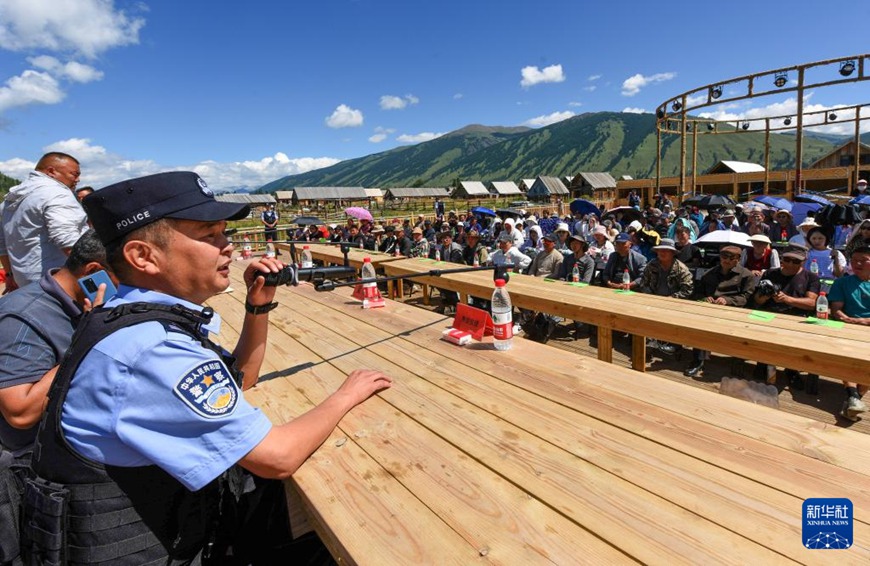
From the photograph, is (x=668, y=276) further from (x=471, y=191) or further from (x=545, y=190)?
(x=471, y=191)

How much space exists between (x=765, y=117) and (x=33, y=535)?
30130 millimetres

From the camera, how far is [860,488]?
1.21 m

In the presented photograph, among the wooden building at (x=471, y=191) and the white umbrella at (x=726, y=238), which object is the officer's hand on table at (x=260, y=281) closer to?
the white umbrella at (x=726, y=238)

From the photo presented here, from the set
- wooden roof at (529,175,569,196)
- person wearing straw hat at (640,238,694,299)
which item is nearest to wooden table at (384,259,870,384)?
person wearing straw hat at (640,238,694,299)

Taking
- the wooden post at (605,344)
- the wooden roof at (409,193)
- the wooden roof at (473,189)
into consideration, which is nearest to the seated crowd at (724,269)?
the wooden post at (605,344)

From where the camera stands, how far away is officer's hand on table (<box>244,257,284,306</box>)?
6.66 ft

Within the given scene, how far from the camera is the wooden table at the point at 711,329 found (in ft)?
8.01

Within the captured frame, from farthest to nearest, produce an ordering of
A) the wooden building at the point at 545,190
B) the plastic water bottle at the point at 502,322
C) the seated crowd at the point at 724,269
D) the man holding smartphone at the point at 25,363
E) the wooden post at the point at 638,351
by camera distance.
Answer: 1. the wooden building at the point at 545,190
2. the seated crowd at the point at 724,269
3. the wooden post at the point at 638,351
4. the plastic water bottle at the point at 502,322
5. the man holding smartphone at the point at 25,363

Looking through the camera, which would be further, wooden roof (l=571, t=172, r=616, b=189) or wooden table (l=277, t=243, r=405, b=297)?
wooden roof (l=571, t=172, r=616, b=189)

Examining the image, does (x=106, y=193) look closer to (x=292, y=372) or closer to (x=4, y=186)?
(x=292, y=372)

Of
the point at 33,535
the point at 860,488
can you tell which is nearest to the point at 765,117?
the point at 860,488

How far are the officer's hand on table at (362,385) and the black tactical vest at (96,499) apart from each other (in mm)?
661
